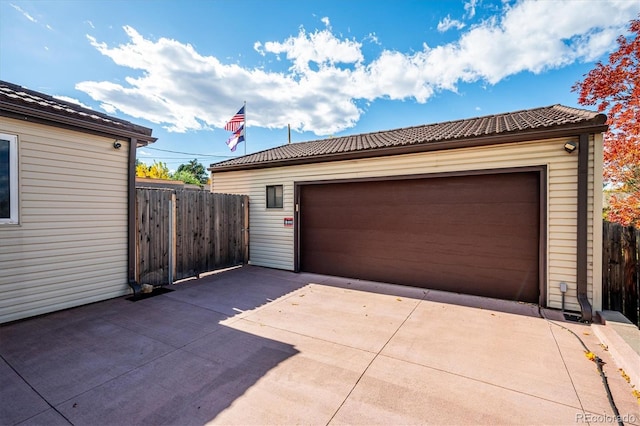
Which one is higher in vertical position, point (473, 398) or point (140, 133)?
point (140, 133)

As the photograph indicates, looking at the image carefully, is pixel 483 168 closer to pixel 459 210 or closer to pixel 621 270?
pixel 459 210

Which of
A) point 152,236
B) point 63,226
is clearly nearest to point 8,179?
point 63,226

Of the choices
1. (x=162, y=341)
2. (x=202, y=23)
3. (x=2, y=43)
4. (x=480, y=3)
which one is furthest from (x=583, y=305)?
(x=2, y=43)

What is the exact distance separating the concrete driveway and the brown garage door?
77 centimetres

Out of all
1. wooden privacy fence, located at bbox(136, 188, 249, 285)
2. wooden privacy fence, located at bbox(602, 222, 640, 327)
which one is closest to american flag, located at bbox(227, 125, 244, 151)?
wooden privacy fence, located at bbox(136, 188, 249, 285)

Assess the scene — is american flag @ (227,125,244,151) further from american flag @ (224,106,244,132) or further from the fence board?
the fence board

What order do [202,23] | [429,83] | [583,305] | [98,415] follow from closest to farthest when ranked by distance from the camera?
[98,415], [583,305], [202,23], [429,83]

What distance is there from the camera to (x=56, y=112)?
4.32 metres

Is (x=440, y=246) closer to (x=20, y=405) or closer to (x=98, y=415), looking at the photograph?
(x=98, y=415)

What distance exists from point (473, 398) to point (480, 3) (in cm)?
821

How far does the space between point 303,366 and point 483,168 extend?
4.86 meters

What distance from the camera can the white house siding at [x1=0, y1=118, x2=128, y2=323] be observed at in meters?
4.05

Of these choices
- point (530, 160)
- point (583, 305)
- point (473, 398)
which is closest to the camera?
point (473, 398)

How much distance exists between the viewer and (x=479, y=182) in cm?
534
